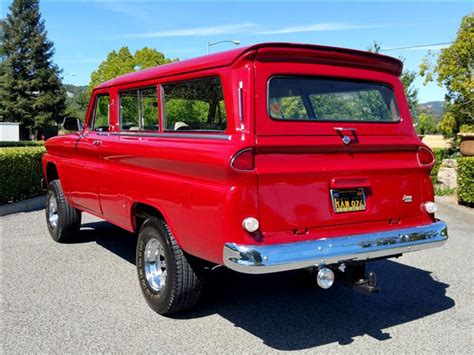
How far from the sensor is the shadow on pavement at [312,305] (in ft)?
12.8

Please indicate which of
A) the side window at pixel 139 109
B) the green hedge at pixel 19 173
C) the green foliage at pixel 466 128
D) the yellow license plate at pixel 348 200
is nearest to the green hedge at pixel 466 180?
the yellow license plate at pixel 348 200

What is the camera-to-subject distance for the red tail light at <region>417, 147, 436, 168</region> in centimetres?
421

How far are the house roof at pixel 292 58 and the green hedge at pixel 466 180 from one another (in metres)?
5.85

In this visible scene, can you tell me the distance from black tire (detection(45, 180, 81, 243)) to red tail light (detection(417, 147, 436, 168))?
14.2 feet

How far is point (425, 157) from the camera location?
4.23m

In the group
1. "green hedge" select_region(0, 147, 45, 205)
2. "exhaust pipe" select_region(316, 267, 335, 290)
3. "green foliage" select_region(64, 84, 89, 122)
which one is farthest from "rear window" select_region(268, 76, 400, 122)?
"green foliage" select_region(64, 84, 89, 122)

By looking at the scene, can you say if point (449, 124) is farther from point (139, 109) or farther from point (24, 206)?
point (139, 109)

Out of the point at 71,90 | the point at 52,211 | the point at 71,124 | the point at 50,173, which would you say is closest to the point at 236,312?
the point at 71,124

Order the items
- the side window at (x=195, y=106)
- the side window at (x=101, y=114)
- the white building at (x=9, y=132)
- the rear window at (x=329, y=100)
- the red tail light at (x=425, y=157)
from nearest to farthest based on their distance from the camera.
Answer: the rear window at (x=329, y=100) → the side window at (x=195, y=106) → the red tail light at (x=425, y=157) → the side window at (x=101, y=114) → the white building at (x=9, y=132)

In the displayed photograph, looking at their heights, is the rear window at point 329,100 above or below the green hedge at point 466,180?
above

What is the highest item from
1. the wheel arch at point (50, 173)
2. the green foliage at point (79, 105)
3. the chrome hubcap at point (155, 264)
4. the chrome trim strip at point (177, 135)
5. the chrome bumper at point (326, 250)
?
the green foliage at point (79, 105)

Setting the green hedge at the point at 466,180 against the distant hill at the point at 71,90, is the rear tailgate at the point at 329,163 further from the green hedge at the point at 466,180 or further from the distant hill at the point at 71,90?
the distant hill at the point at 71,90

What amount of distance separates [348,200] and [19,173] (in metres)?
7.65

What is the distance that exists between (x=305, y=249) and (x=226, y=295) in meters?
1.59
